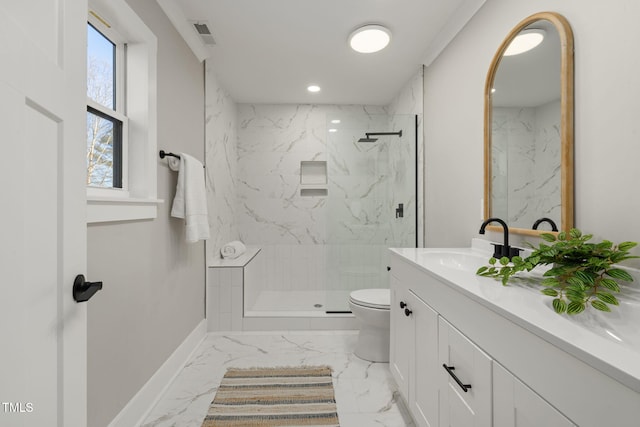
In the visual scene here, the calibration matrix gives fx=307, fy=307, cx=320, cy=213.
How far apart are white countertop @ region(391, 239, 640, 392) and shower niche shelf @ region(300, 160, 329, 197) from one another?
268 centimetres

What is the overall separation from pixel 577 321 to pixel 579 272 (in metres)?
0.14

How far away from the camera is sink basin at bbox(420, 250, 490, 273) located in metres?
1.60

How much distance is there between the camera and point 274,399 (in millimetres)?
1768

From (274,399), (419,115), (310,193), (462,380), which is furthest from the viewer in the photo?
(310,193)

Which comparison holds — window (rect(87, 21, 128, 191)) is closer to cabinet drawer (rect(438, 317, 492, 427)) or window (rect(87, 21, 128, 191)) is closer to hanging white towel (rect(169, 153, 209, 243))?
hanging white towel (rect(169, 153, 209, 243))

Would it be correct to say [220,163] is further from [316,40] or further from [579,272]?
[579,272]

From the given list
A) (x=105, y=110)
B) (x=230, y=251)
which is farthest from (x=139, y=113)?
(x=230, y=251)

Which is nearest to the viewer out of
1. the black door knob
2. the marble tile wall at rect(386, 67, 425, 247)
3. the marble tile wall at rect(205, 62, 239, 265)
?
the black door knob

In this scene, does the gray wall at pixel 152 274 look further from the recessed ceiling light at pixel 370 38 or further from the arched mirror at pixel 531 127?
the arched mirror at pixel 531 127

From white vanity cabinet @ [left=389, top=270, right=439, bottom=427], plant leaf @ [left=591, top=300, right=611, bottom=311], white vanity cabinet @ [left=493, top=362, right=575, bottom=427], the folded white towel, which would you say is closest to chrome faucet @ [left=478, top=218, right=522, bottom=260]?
white vanity cabinet @ [left=389, top=270, right=439, bottom=427]

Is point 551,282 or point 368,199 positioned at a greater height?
point 368,199

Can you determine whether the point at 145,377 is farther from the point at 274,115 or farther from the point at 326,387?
the point at 274,115

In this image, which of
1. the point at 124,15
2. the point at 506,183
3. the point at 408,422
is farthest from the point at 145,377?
the point at 506,183

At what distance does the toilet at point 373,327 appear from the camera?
7.06 ft
